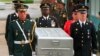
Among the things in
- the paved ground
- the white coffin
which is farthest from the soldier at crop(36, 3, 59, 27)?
the paved ground

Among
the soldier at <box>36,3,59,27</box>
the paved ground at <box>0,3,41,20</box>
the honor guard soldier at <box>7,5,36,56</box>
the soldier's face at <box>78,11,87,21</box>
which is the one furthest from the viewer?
the paved ground at <box>0,3,41,20</box>

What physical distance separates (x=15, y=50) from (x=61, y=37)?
4.68 ft

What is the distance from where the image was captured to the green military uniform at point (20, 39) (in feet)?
25.5

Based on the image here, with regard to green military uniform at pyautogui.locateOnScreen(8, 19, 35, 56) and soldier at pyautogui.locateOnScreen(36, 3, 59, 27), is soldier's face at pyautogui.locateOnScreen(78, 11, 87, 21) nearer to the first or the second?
green military uniform at pyautogui.locateOnScreen(8, 19, 35, 56)

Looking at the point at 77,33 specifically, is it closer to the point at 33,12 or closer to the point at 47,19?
the point at 47,19

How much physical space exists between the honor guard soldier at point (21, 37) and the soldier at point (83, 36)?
84 cm

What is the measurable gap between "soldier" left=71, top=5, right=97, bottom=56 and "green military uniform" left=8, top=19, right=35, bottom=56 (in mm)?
847

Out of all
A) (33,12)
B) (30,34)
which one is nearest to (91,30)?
(30,34)

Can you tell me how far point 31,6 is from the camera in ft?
87.9

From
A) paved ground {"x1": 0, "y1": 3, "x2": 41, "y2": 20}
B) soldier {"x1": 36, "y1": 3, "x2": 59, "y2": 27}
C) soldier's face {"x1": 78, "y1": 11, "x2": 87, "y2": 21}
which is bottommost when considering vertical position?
paved ground {"x1": 0, "y1": 3, "x2": 41, "y2": 20}

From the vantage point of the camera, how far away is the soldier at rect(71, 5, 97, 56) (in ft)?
26.2

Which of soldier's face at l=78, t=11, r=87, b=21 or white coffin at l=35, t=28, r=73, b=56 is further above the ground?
soldier's face at l=78, t=11, r=87, b=21

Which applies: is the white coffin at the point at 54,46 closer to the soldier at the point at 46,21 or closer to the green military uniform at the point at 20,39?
the green military uniform at the point at 20,39

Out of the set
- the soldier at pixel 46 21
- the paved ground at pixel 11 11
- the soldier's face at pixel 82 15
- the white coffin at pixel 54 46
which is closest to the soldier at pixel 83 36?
the soldier's face at pixel 82 15
